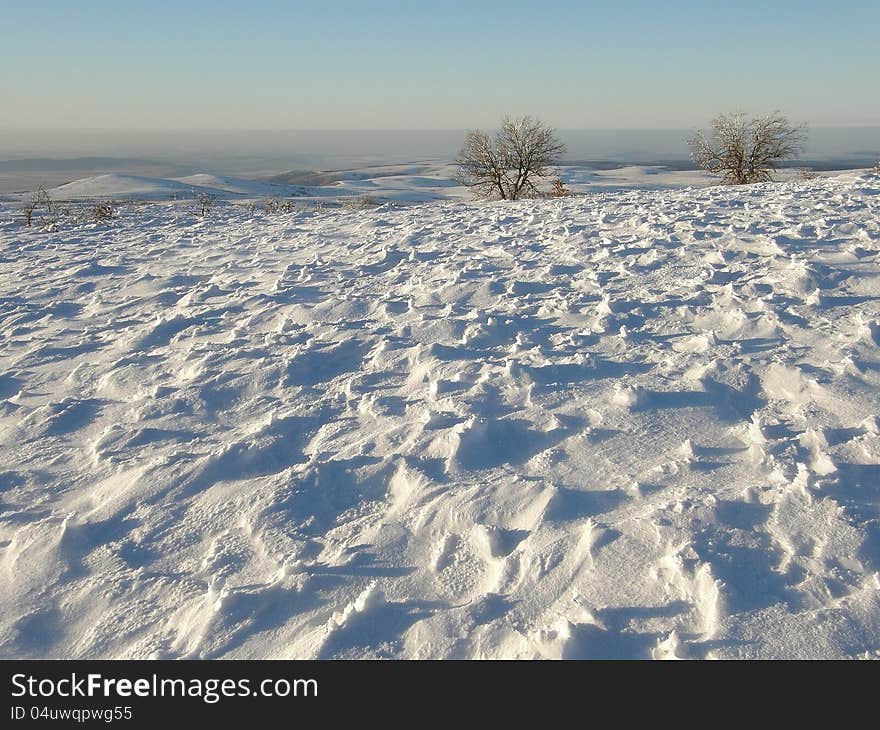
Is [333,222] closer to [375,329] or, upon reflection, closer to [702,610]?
[375,329]

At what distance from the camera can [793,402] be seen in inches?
152

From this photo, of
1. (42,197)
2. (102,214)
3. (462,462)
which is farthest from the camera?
(42,197)

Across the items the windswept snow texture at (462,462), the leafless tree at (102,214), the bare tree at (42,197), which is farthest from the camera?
the bare tree at (42,197)

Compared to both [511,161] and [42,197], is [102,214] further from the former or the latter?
[511,161]

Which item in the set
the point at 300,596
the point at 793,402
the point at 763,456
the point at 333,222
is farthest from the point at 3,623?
the point at 333,222

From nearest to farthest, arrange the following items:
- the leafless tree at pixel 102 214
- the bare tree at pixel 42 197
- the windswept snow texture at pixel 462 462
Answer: the windswept snow texture at pixel 462 462 < the leafless tree at pixel 102 214 < the bare tree at pixel 42 197

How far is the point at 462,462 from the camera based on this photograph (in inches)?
141

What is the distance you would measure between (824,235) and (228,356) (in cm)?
670

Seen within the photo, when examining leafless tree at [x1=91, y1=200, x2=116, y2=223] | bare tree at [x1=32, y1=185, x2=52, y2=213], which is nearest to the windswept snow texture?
Answer: leafless tree at [x1=91, y1=200, x2=116, y2=223]

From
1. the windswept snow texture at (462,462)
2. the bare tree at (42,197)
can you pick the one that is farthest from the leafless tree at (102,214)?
the windswept snow texture at (462,462)

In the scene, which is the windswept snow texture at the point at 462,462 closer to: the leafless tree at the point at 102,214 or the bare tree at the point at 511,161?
the leafless tree at the point at 102,214

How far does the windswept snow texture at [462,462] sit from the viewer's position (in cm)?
257

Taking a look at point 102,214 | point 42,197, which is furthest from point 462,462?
point 42,197

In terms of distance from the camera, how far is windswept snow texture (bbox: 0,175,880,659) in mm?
2574
